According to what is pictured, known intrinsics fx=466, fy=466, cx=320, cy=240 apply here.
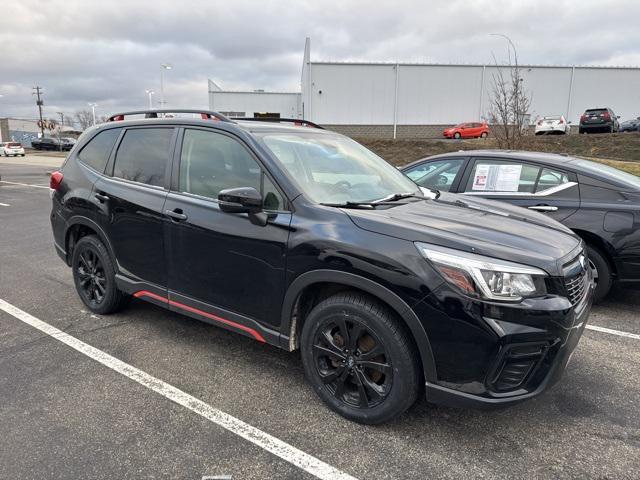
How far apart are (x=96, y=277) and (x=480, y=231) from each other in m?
3.46

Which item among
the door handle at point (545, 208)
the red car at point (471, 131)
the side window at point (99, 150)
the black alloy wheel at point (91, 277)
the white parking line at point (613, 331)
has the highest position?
the red car at point (471, 131)

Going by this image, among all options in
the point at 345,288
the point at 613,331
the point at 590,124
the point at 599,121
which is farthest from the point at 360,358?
the point at 590,124

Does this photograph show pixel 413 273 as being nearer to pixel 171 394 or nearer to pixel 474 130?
pixel 171 394

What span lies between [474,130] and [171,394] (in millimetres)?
34130

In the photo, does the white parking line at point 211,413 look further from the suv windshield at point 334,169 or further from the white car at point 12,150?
the white car at point 12,150

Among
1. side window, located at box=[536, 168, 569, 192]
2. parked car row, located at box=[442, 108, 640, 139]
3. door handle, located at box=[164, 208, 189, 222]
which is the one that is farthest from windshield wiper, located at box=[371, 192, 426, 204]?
parked car row, located at box=[442, 108, 640, 139]

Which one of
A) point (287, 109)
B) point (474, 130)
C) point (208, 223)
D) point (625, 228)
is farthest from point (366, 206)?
point (287, 109)

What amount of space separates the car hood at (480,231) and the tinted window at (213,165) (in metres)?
0.83

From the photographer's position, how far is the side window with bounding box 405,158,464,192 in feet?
18.0

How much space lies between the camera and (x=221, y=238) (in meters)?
3.15

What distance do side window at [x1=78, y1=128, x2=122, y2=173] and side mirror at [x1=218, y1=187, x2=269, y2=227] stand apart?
6.06ft

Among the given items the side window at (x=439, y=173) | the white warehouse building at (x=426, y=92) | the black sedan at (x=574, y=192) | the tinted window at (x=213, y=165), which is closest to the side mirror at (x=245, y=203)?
the tinted window at (x=213, y=165)

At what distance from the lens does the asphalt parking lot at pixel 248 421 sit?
94.7 inches

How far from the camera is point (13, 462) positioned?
7.89ft
